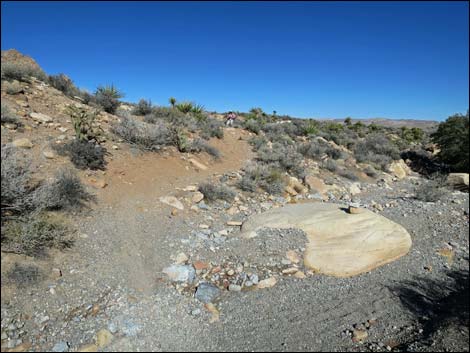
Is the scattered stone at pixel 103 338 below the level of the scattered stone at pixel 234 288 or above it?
below

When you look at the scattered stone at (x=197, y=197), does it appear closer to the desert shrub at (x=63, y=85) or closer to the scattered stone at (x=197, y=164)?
the scattered stone at (x=197, y=164)

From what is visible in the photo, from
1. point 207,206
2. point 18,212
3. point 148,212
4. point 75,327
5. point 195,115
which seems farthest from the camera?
point 195,115

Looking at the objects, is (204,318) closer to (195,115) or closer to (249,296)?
(249,296)

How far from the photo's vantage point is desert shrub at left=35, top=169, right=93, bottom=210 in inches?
165

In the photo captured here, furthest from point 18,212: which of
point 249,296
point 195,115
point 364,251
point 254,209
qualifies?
point 195,115

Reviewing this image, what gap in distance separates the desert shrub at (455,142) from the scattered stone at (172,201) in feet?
41.2

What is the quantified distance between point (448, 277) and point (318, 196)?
13.0 feet

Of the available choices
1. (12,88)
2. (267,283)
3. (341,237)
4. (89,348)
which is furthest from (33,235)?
(12,88)

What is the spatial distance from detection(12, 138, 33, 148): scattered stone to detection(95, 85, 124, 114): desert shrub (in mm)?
4179

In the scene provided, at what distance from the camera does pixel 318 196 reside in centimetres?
810

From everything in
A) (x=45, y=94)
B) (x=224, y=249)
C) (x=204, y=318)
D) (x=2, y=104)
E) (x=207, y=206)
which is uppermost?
(x=45, y=94)

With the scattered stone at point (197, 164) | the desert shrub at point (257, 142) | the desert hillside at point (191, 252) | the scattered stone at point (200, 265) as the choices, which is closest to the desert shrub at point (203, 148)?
the desert hillside at point (191, 252)

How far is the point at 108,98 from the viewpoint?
9688mm

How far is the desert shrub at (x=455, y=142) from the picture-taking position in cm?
1192
